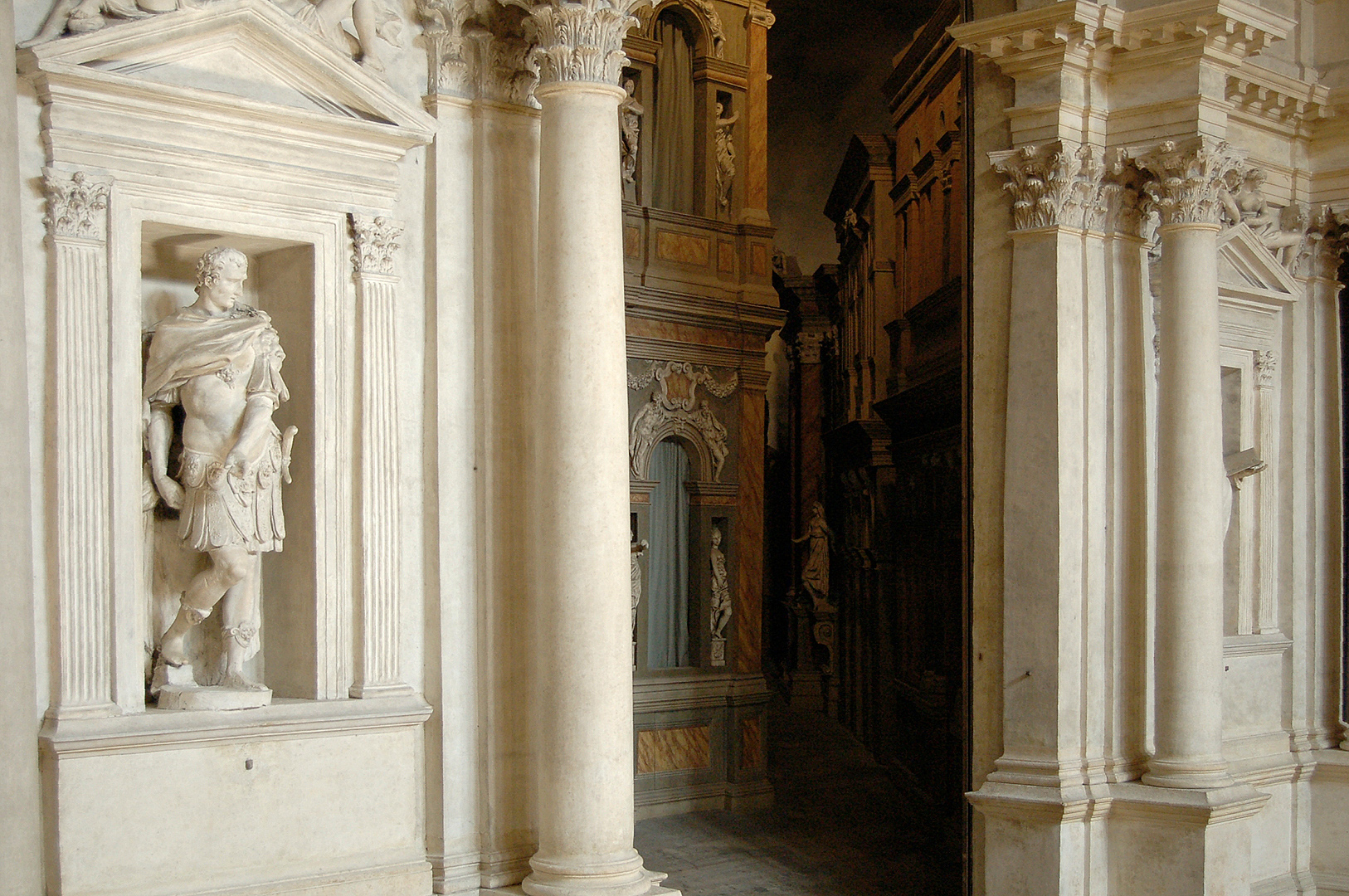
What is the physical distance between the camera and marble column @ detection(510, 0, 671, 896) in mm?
5801

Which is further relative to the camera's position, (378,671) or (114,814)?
(378,671)

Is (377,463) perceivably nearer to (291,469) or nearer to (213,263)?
(291,469)

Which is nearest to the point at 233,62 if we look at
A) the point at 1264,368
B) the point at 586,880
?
the point at 586,880

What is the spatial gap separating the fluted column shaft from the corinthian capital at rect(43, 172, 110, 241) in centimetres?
183

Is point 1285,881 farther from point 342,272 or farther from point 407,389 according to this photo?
point 342,272

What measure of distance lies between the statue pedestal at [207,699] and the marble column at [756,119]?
7.60 metres

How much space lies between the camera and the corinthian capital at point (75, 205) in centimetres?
516

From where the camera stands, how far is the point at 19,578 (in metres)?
4.83

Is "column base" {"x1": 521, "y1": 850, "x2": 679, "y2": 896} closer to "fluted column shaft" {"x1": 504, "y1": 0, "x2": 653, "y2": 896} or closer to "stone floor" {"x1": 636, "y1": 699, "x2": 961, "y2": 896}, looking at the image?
"fluted column shaft" {"x1": 504, "y1": 0, "x2": 653, "y2": 896}

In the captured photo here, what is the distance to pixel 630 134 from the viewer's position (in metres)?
11.2

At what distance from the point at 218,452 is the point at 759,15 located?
26.6 ft

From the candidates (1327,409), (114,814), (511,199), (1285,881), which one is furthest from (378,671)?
(1327,409)

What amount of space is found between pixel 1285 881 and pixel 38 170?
8.14 meters

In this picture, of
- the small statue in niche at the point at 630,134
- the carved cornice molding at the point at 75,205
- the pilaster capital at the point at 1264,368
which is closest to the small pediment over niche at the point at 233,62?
the carved cornice molding at the point at 75,205
